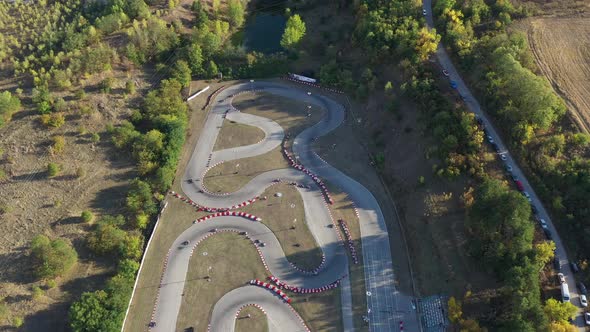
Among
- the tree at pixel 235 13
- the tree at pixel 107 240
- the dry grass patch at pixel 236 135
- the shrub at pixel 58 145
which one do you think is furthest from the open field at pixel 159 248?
the tree at pixel 235 13

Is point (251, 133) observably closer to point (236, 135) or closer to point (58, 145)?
point (236, 135)

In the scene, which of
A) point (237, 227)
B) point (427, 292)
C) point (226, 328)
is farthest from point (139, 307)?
point (427, 292)

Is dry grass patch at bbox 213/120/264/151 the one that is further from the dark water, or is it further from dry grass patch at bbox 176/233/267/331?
the dark water

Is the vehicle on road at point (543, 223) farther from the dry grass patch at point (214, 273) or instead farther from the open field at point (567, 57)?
the dry grass patch at point (214, 273)

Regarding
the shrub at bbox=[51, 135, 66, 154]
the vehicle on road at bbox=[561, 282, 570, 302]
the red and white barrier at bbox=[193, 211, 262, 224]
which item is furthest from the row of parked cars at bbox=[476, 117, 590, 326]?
the shrub at bbox=[51, 135, 66, 154]

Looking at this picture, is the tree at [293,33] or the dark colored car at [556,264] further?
the tree at [293,33]

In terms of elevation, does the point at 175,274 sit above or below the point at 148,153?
below

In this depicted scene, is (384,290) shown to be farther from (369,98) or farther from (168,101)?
(168,101)
